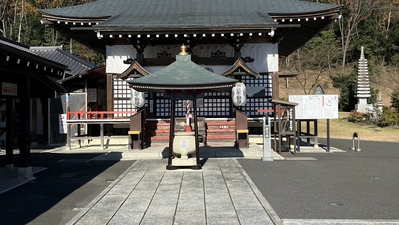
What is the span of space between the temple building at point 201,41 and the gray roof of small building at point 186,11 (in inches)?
1.6

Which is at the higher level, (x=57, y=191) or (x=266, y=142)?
(x=266, y=142)

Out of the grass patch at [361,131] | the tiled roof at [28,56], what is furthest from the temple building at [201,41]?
the grass patch at [361,131]

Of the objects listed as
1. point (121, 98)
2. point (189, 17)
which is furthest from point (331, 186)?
point (121, 98)

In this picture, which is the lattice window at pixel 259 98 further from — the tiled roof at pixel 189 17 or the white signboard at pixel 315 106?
the white signboard at pixel 315 106

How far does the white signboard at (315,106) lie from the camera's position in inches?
504

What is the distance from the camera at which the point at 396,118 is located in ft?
71.9

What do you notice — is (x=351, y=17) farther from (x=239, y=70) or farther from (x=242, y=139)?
(x=242, y=139)

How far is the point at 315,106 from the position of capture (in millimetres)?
12883

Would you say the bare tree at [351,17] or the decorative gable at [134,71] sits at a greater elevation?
the bare tree at [351,17]

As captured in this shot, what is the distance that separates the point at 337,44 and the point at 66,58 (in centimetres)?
3371

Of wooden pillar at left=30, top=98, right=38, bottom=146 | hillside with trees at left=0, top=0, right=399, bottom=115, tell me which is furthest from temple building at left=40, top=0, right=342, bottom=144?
hillside with trees at left=0, top=0, right=399, bottom=115

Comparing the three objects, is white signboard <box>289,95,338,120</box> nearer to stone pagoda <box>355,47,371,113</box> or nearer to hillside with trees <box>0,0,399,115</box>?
stone pagoda <box>355,47,371,113</box>

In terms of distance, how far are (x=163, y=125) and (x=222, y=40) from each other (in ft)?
15.4

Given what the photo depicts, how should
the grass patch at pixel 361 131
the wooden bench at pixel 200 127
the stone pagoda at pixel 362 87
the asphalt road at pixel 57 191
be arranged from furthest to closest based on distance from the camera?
the stone pagoda at pixel 362 87 < the grass patch at pixel 361 131 < the wooden bench at pixel 200 127 < the asphalt road at pixel 57 191
